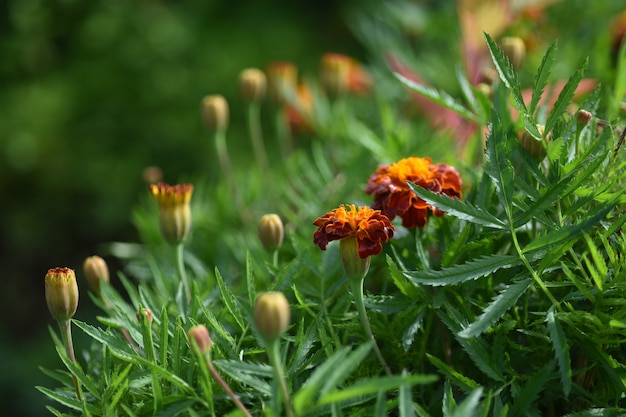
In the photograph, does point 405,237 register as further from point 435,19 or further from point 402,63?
point 435,19

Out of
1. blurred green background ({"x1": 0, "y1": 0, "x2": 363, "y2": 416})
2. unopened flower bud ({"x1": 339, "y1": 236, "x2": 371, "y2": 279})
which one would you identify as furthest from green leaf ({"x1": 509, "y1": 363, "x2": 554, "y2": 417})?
blurred green background ({"x1": 0, "y1": 0, "x2": 363, "y2": 416})

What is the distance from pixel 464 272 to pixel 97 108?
4.59 feet

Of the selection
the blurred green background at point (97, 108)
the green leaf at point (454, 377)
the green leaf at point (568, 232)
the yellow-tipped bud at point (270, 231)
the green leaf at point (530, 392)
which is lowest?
the green leaf at point (530, 392)

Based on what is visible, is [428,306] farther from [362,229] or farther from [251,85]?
[251,85]

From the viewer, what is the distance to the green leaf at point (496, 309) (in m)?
0.39

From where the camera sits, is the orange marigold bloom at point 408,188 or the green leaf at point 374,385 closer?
the green leaf at point 374,385

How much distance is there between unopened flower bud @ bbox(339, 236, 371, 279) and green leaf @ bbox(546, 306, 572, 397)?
4.1 inches

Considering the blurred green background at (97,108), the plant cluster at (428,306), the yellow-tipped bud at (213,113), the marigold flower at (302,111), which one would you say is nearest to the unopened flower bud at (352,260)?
the plant cluster at (428,306)

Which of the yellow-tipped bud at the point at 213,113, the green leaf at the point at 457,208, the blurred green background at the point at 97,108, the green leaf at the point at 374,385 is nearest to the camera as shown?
the green leaf at the point at 374,385

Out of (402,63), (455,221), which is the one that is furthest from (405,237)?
(402,63)

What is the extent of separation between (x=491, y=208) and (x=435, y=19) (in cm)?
66

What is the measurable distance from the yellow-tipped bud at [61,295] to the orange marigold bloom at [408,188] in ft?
0.65

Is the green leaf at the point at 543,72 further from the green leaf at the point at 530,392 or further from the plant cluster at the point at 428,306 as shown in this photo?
the green leaf at the point at 530,392

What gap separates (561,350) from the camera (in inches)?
15.0
